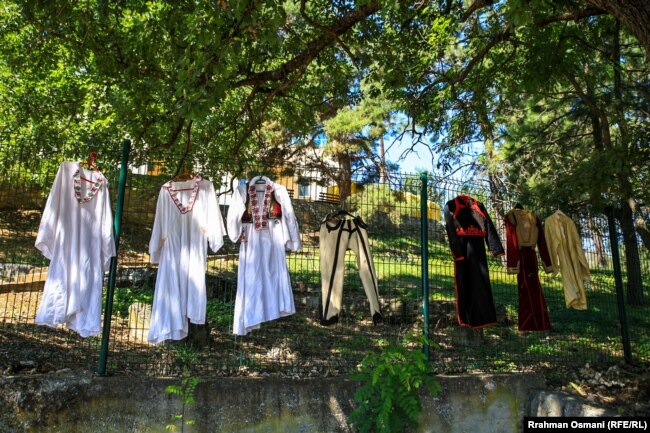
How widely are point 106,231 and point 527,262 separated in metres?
5.04

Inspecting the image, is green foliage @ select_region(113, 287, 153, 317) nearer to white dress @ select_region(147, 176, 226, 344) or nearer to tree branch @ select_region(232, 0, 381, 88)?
white dress @ select_region(147, 176, 226, 344)

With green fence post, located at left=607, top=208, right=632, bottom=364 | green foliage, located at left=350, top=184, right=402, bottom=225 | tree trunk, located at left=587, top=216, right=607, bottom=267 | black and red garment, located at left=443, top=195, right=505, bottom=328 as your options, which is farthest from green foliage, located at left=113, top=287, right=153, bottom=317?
green fence post, located at left=607, top=208, right=632, bottom=364

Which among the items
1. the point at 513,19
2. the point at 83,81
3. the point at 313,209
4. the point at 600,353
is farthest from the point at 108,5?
the point at 600,353

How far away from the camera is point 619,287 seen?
716 centimetres

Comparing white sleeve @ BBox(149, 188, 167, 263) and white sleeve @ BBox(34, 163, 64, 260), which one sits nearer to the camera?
white sleeve @ BBox(34, 163, 64, 260)

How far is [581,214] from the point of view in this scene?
24.2ft

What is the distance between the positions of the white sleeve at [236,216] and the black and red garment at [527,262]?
3336 millimetres

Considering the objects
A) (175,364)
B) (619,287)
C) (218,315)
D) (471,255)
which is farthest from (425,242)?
(218,315)

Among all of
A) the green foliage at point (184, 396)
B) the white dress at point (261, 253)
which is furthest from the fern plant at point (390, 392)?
the green foliage at point (184, 396)

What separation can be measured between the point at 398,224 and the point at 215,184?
231cm

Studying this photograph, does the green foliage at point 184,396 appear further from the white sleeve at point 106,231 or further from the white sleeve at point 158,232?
the white sleeve at point 106,231

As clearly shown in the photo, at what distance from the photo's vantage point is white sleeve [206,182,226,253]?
542 cm

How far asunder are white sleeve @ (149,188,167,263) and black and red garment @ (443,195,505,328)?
3279 mm

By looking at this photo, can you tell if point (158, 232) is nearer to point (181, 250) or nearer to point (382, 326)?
point (181, 250)
